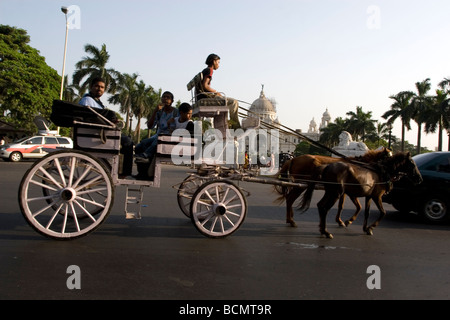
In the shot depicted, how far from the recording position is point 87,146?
5.34 metres

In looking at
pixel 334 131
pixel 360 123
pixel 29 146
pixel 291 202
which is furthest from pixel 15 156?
pixel 334 131

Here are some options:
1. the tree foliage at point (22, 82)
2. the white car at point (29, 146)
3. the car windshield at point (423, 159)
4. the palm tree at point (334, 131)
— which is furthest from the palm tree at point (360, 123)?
the car windshield at point (423, 159)

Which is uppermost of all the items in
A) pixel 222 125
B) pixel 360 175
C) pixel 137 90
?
pixel 137 90

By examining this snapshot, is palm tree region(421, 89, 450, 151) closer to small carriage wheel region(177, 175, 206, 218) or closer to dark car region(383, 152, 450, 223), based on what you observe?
dark car region(383, 152, 450, 223)

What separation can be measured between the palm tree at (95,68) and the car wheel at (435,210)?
3734cm

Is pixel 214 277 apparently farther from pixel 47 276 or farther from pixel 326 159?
pixel 326 159

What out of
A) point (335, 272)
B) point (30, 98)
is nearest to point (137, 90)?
point (30, 98)

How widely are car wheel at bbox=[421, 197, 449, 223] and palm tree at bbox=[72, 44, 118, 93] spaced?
122 feet

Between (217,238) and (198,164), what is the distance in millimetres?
1126

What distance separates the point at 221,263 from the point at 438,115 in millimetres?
43556

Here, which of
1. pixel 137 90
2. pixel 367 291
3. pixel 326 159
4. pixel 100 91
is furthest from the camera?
pixel 137 90

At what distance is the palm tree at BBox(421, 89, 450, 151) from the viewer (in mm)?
40562

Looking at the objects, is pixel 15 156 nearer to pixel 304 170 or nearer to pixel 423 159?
pixel 304 170

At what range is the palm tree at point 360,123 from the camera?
212ft
